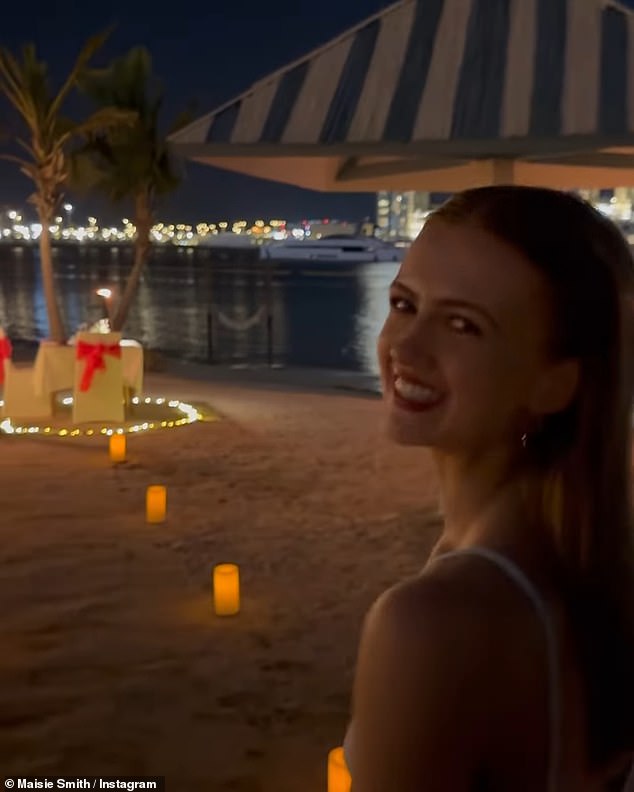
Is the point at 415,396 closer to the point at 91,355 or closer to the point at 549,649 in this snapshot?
the point at 549,649

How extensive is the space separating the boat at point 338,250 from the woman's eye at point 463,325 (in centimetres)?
11595

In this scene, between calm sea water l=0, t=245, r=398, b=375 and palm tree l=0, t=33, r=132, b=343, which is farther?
calm sea water l=0, t=245, r=398, b=375

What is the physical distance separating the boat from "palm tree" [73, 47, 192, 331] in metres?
103

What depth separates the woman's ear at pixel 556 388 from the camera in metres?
0.96

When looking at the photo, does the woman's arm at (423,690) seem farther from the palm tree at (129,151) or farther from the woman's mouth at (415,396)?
the palm tree at (129,151)

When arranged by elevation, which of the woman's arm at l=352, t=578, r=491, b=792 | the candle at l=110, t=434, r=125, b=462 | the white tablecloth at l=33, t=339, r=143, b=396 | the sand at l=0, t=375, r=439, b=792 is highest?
the woman's arm at l=352, t=578, r=491, b=792

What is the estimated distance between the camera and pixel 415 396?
100cm

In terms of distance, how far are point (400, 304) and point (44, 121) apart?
11.4 m

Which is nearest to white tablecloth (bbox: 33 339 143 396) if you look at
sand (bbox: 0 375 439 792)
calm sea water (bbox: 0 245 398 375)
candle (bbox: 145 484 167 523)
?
sand (bbox: 0 375 439 792)

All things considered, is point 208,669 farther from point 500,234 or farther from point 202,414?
point 202,414

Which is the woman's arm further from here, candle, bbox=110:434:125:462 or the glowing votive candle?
candle, bbox=110:434:125:462

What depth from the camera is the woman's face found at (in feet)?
3.10

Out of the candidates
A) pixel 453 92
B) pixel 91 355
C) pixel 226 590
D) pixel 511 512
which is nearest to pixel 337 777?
pixel 226 590

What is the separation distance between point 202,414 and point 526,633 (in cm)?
853
